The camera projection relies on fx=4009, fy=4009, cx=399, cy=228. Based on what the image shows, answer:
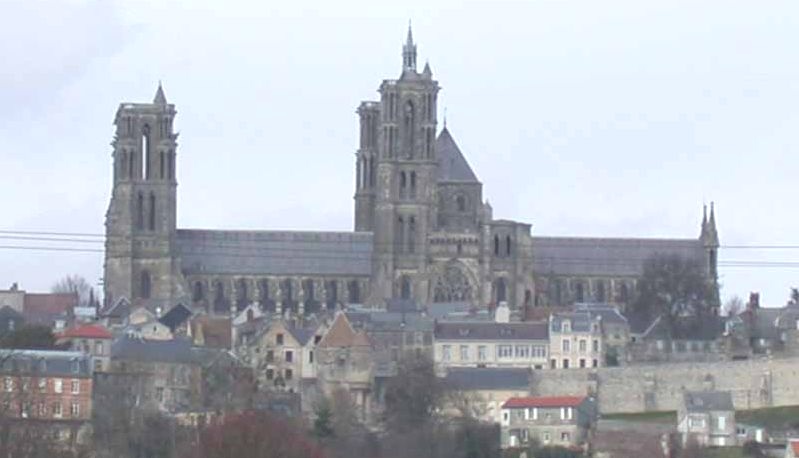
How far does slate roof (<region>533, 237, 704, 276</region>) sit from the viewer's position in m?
136

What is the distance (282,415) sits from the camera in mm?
98500

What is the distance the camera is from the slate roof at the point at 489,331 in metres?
116

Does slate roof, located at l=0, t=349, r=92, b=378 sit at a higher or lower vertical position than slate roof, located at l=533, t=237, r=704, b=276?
lower

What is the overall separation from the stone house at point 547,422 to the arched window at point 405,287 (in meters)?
28.9

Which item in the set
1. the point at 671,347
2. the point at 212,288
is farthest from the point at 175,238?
the point at 671,347

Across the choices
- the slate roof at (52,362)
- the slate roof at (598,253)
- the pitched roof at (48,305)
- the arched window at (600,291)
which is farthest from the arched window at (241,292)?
the slate roof at (52,362)

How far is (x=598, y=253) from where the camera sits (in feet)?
449

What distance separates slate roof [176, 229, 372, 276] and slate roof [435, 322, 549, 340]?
17868mm

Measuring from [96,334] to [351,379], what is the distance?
7.43m

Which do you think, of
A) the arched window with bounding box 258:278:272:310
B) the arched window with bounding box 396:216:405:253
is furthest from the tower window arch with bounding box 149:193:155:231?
the arched window with bounding box 396:216:405:253

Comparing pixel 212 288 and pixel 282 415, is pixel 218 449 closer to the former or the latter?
pixel 282 415

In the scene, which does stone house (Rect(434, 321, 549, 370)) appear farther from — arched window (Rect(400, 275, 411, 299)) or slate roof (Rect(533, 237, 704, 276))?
slate roof (Rect(533, 237, 704, 276))

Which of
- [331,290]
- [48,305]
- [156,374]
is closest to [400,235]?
[331,290]

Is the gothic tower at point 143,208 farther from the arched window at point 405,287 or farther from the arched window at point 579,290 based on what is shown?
the arched window at point 579,290
